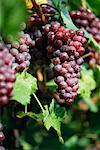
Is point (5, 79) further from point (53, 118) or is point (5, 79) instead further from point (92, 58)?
point (92, 58)

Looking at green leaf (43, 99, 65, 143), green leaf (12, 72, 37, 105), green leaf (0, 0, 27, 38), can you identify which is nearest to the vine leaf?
green leaf (43, 99, 65, 143)

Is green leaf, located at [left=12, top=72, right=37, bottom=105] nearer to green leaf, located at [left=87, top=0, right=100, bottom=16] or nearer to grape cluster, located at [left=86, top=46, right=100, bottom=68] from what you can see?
grape cluster, located at [left=86, top=46, right=100, bottom=68]

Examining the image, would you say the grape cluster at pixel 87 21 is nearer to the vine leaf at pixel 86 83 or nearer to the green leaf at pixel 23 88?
the vine leaf at pixel 86 83

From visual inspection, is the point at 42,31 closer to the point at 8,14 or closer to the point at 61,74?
the point at 61,74

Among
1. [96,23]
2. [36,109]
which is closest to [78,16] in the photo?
[96,23]

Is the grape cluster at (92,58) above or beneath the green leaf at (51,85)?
above

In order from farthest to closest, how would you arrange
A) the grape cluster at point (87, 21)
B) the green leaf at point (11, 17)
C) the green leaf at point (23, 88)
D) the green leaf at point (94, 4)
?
the green leaf at point (94, 4) < the grape cluster at point (87, 21) < the green leaf at point (23, 88) < the green leaf at point (11, 17)

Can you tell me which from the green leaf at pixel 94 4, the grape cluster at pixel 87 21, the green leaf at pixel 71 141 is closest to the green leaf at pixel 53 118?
the grape cluster at pixel 87 21
